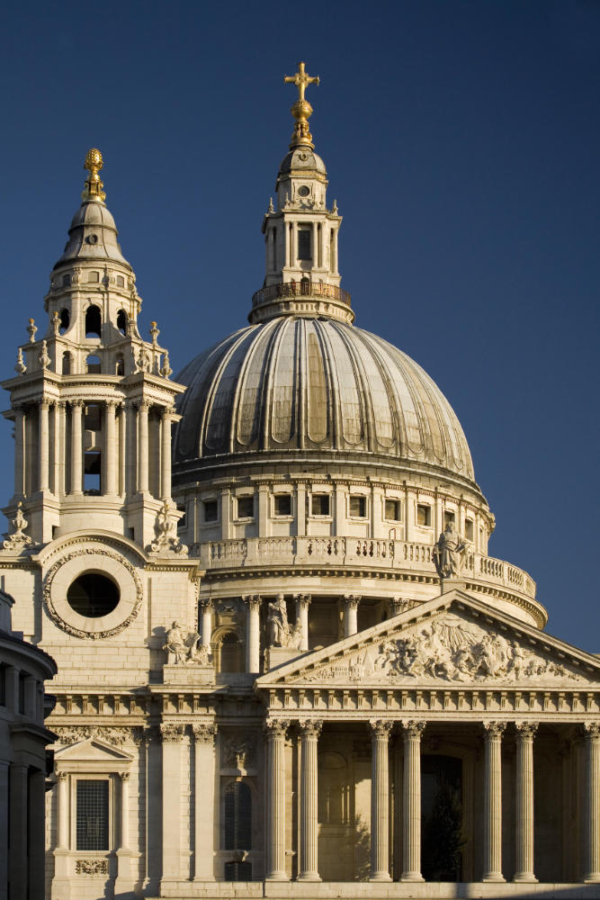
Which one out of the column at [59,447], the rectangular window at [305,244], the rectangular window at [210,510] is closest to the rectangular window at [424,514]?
the rectangular window at [210,510]

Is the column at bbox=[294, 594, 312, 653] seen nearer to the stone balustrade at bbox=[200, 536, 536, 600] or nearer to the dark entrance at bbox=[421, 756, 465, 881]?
the stone balustrade at bbox=[200, 536, 536, 600]

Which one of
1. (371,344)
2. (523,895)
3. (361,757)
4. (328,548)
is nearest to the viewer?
(523,895)

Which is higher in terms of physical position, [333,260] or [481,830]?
[333,260]

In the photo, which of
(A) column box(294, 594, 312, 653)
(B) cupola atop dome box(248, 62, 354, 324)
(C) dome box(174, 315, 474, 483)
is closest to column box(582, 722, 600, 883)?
(A) column box(294, 594, 312, 653)

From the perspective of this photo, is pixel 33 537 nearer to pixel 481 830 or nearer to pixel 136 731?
pixel 136 731

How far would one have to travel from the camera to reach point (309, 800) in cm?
10619

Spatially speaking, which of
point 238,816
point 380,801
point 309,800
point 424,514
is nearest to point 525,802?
point 380,801

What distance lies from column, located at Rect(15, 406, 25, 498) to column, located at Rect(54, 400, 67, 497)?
62.3 inches

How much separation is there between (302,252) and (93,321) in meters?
25.8

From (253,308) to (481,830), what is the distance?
39.6 meters

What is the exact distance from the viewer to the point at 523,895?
10450 cm

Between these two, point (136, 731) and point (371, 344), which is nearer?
point (136, 731)

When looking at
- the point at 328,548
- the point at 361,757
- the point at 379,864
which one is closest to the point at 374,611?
the point at 328,548

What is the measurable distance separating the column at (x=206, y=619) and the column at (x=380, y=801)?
62.2 ft
